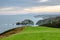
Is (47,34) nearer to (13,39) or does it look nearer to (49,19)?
(13,39)

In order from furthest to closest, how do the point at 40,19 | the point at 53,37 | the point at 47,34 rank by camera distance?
the point at 40,19 → the point at 47,34 → the point at 53,37

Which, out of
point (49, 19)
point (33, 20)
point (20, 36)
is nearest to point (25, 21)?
point (33, 20)

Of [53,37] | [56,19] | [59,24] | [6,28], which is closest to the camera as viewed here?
[53,37]

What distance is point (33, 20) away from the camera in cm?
2295

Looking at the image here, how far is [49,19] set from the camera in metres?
23.1

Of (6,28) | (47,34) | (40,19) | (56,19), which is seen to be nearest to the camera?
(47,34)

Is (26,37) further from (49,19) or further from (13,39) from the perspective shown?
(49,19)

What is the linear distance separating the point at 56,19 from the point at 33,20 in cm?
329

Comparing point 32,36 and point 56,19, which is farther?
point 56,19

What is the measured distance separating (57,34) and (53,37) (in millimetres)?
858

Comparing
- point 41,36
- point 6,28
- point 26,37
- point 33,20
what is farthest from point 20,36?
point 33,20

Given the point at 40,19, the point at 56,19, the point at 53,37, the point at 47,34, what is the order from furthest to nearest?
1. the point at 40,19
2. the point at 56,19
3. the point at 47,34
4. the point at 53,37

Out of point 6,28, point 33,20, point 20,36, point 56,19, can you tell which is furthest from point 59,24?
point 20,36

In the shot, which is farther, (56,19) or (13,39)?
(56,19)
